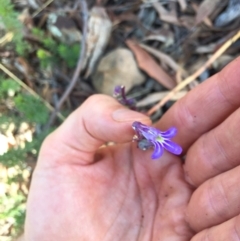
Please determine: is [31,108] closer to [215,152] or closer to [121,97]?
[121,97]

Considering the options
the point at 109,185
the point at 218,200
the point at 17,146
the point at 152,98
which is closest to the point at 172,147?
the point at 218,200

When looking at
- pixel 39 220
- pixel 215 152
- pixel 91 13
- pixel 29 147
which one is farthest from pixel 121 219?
pixel 91 13

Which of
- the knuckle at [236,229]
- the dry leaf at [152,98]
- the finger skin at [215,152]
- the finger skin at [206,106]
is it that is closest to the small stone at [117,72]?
the dry leaf at [152,98]

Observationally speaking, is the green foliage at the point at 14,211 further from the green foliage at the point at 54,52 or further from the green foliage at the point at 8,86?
the green foliage at the point at 54,52

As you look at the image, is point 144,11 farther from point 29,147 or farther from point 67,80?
point 29,147

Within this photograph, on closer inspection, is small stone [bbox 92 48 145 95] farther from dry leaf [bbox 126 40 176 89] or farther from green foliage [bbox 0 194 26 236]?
green foliage [bbox 0 194 26 236]
